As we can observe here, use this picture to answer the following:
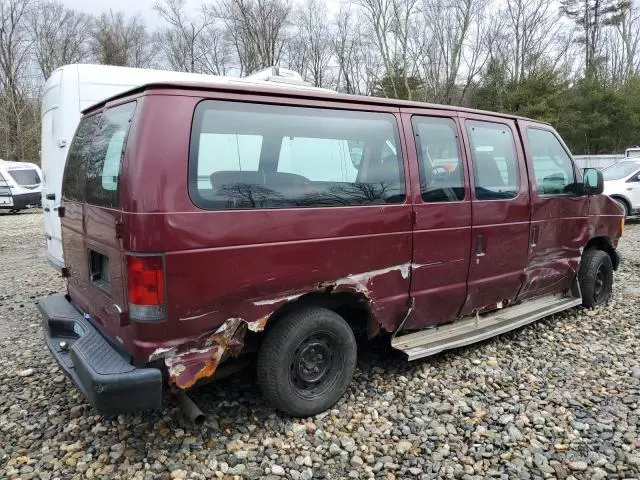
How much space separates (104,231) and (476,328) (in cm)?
307

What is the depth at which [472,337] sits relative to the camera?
4145 millimetres

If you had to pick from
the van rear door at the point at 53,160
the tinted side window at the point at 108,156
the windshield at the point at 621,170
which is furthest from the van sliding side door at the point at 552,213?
the windshield at the point at 621,170

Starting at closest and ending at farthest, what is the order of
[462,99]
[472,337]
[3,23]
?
1. [472,337]
2. [462,99]
3. [3,23]

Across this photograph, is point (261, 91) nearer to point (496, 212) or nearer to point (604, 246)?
point (496, 212)

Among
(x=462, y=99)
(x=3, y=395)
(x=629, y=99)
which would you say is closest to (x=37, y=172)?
(x=3, y=395)

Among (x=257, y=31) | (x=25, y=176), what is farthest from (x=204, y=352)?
(x=257, y=31)

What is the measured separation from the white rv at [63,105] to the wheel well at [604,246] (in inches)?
189

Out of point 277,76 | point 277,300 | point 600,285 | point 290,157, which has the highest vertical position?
point 277,76

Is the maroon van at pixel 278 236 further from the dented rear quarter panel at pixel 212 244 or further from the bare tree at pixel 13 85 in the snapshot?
the bare tree at pixel 13 85

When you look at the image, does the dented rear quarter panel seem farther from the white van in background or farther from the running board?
the white van in background

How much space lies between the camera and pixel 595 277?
17.9ft

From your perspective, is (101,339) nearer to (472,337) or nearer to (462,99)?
(472,337)

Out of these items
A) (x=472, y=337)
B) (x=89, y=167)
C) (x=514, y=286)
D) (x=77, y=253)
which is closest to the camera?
(x=89, y=167)

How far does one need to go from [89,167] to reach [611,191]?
13.6 meters
